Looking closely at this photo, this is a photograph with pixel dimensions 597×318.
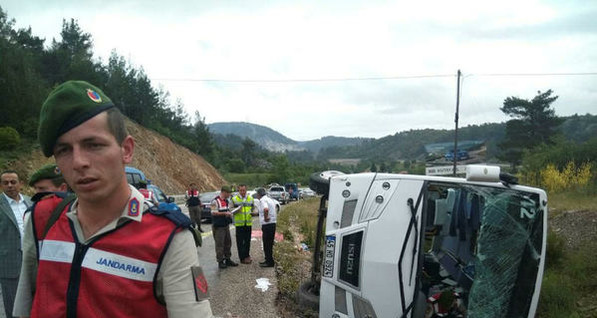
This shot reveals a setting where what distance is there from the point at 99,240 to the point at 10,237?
11.1 ft

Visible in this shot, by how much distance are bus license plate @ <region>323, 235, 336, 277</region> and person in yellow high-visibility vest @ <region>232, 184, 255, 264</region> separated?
17.2 ft

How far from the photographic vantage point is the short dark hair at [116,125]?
1.33 m

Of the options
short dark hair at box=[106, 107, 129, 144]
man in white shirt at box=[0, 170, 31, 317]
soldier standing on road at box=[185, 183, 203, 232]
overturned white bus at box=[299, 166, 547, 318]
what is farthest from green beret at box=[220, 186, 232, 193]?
short dark hair at box=[106, 107, 129, 144]

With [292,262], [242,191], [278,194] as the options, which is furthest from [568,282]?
[278,194]

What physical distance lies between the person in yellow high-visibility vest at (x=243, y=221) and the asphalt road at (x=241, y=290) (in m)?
0.34

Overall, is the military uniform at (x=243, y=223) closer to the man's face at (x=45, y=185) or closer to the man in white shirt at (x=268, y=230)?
the man in white shirt at (x=268, y=230)

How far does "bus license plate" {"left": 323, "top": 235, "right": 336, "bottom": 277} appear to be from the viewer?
3.97 metres

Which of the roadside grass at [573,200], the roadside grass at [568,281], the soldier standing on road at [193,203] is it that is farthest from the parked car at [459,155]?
the soldier standing on road at [193,203]

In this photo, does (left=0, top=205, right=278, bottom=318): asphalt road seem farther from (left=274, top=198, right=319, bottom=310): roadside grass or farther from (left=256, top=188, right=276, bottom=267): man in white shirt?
(left=256, top=188, right=276, bottom=267): man in white shirt

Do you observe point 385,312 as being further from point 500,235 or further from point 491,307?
point 500,235

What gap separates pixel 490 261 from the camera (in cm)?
407

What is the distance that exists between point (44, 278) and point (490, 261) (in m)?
3.92

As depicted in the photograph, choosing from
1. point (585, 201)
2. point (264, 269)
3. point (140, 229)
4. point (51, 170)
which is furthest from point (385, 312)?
point (585, 201)

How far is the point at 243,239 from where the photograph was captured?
9.30 meters
